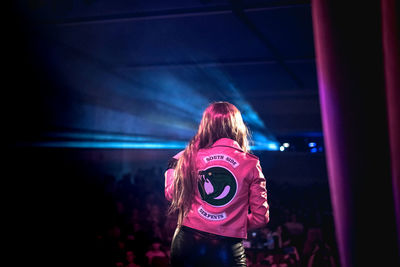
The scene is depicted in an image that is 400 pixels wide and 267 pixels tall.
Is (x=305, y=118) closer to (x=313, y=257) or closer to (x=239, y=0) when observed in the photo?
(x=313, y=257)

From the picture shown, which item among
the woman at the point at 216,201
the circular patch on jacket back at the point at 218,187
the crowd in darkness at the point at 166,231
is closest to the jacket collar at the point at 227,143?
the woman at the point at 216,201

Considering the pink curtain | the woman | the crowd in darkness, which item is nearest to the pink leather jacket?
the woman

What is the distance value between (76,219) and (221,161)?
5420mm

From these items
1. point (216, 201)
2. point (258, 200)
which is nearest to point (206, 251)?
point (216, 201)

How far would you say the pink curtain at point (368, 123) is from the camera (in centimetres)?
104

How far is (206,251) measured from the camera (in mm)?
1578

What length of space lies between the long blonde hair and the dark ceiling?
1904 mm

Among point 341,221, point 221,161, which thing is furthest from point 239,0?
point 341,221

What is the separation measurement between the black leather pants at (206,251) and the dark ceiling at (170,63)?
2439mm

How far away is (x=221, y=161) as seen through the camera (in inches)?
65.6

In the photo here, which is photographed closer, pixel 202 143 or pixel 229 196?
pixel 229 196

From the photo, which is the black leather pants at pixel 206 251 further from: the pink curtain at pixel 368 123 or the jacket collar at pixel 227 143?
the pink curtain at pixel 368 123

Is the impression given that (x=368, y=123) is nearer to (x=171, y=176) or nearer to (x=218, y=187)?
(x=218, y=187)

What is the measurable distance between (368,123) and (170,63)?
4933mm
